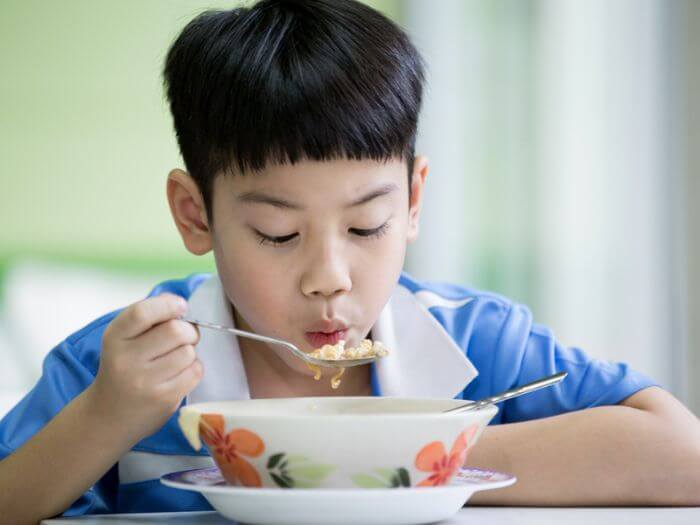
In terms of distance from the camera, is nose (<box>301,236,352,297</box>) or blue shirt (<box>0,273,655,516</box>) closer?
nose (<box>301,236,352,297</box>)

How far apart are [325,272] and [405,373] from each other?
0.80 ft

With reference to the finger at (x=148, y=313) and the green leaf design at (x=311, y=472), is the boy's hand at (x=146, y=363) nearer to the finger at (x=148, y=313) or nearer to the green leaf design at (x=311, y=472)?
the finger at (x=148, y=313)

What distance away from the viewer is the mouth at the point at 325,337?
0.96 metres

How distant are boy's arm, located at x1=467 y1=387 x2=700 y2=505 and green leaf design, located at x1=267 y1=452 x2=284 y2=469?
0.78ft

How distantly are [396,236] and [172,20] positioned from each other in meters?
2.08

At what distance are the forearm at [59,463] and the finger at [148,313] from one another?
90mm

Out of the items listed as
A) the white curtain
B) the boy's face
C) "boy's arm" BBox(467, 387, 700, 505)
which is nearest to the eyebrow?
the boy's face

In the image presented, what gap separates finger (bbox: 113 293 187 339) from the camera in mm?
764

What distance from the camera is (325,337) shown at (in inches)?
37.8

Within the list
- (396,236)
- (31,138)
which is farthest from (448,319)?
(31,138)

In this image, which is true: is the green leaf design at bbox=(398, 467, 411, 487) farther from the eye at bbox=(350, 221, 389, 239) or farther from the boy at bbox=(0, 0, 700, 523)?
the eye at bbox=(350, 221, 389, 239)

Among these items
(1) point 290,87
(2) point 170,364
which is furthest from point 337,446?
(1) point 290,87

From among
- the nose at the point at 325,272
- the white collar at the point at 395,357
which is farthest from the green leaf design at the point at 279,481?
the white collar at the point at 395,357

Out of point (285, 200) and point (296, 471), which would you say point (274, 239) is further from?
point (296, 471)
